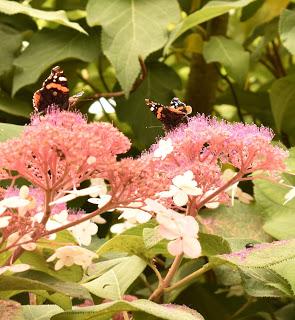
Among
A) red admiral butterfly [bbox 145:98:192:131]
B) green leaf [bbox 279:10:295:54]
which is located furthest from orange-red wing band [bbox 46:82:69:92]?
green leaf [bbox 279:10:295:54]

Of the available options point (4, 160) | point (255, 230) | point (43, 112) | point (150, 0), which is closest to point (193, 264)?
point (255, 230)

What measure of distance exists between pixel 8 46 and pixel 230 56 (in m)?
0.38

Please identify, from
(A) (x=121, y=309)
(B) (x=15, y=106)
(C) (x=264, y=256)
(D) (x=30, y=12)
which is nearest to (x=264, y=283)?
(C) (x=264, y=256)

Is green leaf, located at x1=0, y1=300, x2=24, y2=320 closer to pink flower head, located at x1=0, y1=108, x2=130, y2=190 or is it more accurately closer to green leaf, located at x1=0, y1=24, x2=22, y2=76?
pink flower head, located at x1=0, y1=108, x2=130, y2=190

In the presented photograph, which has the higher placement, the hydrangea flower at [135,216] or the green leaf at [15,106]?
the hydrangea flower at [135,216]

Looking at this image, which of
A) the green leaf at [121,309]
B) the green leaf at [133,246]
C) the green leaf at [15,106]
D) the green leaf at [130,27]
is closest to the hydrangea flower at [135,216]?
the green leaf at [133,246]

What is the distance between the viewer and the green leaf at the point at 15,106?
123 cm

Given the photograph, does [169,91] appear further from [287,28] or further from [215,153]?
[215,153]

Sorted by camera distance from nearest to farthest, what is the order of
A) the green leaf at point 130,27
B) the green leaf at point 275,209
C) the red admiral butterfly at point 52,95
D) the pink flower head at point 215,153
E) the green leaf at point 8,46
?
the pink flower head at point 215,153 < the red admiral butterfly at point 52,95 < the green leaf at point 275,209 < the green leaf at point 130,27 < the green leaf at point 8,46

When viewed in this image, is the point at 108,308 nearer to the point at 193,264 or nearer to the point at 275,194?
the point at 193,264

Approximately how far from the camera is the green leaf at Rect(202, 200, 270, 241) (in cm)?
102

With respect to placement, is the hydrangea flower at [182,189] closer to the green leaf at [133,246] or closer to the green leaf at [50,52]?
the green leaf at [133,246]

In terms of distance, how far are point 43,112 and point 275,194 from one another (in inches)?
14.3

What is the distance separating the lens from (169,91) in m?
1.33
